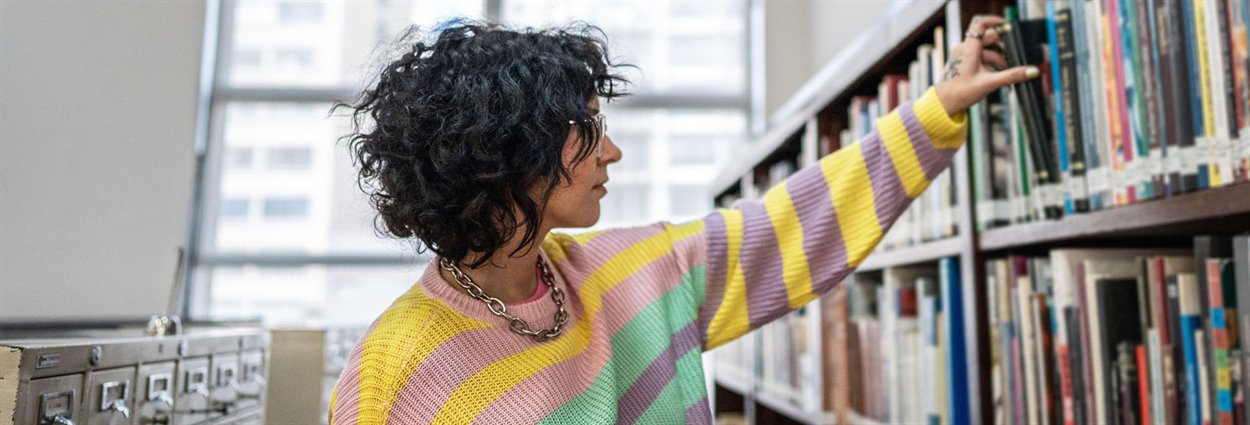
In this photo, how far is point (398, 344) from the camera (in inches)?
29.2

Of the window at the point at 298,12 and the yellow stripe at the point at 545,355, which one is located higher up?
the window at the point at 298,12

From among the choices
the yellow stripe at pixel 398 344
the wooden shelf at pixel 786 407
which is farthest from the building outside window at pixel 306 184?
the yellow stripe at pixel 398 344

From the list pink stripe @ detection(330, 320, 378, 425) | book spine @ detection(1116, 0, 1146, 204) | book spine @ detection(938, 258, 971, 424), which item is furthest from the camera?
book spine @ detection(938, 258, 971, 424)

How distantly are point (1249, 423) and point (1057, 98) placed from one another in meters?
0.37

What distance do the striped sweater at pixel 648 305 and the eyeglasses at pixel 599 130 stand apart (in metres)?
0.14

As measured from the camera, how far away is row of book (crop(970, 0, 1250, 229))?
0.73 meters

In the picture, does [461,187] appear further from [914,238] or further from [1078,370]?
[914,238]

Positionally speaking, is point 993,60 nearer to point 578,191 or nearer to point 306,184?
point 578,191

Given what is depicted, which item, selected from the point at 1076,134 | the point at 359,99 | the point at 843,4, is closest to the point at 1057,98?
the point at 1076,134

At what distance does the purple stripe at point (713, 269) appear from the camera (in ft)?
3.20

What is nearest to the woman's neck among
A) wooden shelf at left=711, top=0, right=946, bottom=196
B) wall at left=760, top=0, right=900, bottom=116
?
wooden shelf at left=711, top=0, right=946, bottom=196

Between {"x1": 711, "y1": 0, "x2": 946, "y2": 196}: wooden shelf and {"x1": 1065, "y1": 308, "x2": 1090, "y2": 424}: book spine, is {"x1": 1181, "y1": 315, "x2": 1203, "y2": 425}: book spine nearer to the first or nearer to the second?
{"x1": 1065, "y1": 308, "x2": 1090, "y2": 424}: book spine

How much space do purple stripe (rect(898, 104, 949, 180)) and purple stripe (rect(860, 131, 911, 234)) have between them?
3 cm

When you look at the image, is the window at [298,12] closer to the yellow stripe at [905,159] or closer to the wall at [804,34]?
the wall at [804,34]
